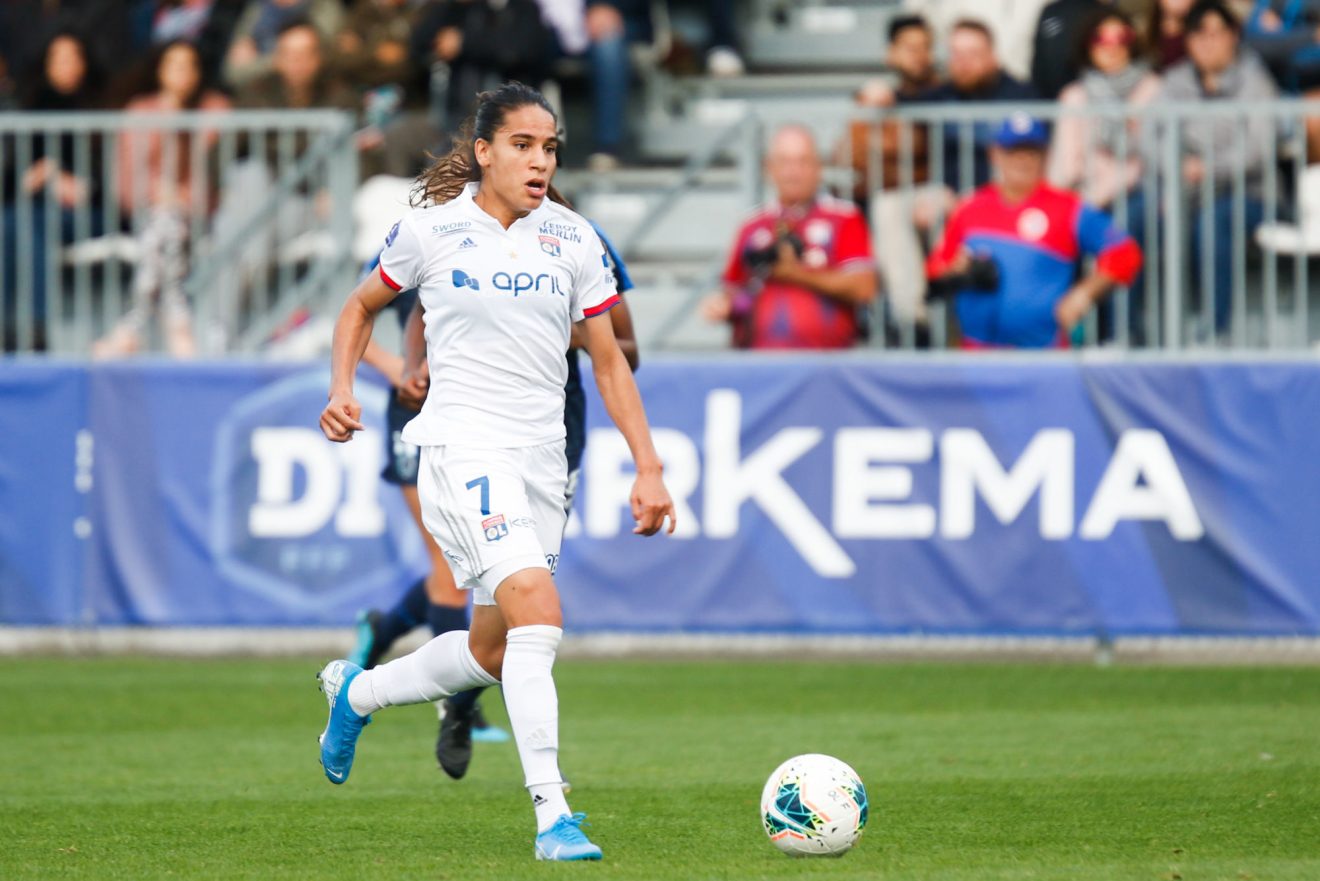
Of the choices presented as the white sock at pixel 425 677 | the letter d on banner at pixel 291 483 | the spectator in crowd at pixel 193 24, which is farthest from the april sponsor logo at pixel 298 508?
the white sock at pixel 425 677

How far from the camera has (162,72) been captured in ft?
51.5

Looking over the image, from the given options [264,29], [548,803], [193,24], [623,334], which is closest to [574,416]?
[623,334]

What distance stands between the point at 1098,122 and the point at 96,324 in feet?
21.5

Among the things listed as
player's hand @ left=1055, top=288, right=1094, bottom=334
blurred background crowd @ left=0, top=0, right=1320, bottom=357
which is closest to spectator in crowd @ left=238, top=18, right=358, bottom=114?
blurred background crowd @ left=0, top=0, right=1320, bottom=357

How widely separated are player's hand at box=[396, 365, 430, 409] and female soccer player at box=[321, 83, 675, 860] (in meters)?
0.94

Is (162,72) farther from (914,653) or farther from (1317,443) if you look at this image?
(1317,443)

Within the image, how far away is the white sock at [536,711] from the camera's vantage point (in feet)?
20.6

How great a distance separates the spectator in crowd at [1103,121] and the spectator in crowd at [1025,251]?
424mm

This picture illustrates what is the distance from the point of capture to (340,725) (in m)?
7.16

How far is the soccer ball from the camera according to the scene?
246 inches

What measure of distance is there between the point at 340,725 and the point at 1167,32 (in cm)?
904

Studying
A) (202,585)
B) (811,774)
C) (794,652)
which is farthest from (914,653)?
(811,774)

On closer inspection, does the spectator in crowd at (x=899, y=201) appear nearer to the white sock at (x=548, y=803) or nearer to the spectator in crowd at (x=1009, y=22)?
the spectator in crowd at (x=1009, y=22)

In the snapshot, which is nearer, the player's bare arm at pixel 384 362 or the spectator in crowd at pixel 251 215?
the player's bare arm at pixel 384 362
